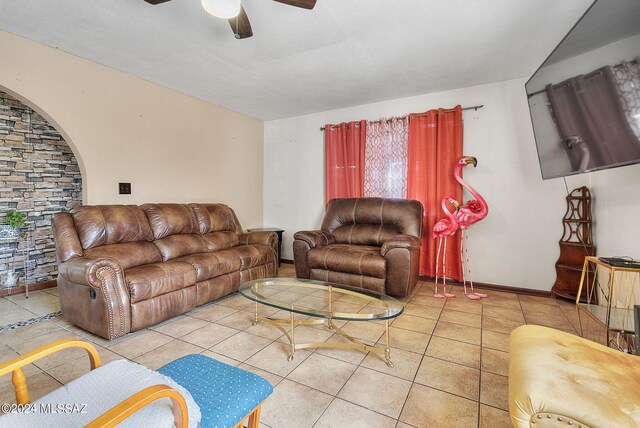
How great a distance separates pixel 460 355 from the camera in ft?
5.98

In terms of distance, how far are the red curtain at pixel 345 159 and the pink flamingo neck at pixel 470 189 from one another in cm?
120

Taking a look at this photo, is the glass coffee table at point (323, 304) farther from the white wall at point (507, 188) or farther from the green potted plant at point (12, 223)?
the green potted plant at point (12, 223)

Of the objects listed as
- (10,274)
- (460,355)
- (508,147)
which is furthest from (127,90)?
(508,147)

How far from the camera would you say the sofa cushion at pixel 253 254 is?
9.92 ft

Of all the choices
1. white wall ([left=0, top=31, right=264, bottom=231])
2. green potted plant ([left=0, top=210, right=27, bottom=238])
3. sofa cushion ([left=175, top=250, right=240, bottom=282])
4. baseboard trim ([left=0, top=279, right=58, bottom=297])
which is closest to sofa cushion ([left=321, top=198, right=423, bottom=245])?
sofa cushion ([left=175, top=250, right=240, bottom=282])

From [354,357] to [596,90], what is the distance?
212 centimetres

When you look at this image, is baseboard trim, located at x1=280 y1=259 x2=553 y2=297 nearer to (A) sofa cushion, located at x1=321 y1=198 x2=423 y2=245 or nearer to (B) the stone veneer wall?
(A) sofa cushion, located at x1=321 y1=198 x2=423 y2=245

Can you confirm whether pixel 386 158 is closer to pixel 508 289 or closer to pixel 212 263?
pixel 508 289

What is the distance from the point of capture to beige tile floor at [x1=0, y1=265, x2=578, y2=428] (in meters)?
1.34

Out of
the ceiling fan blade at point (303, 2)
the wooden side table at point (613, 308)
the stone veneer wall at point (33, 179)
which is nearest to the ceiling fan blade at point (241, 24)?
the ceiling fan blade at point (303, 2)

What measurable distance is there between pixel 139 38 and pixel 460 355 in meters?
3.43

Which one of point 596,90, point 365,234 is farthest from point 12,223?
point 596,90

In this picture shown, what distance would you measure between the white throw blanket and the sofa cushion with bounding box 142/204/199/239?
220 cm

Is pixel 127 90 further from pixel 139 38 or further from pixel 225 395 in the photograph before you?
pixel 225 395
